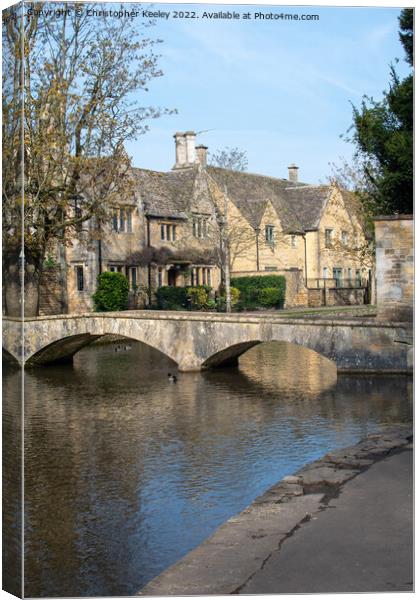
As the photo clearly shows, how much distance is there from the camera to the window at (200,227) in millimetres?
9430

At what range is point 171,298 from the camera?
10594 millimetres

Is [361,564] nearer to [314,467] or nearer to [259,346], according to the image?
[314,467]

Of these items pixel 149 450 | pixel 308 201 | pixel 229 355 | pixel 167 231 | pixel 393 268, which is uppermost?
pixel 308 201

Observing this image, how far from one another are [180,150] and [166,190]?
1065mm

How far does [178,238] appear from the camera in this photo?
9219 millimetres

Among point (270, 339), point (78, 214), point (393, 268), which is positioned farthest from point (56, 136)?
point (270, 339)

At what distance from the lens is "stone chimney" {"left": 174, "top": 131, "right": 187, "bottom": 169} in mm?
7280

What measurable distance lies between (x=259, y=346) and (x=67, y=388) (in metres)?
11.3

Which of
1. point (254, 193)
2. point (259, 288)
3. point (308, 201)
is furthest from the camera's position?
point (259, 288)

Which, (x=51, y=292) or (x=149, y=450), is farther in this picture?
(x=149, y=450)

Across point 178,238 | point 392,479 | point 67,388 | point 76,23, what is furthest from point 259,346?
point 76,23

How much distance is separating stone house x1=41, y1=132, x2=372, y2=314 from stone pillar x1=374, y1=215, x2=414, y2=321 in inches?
Answer: 15.8

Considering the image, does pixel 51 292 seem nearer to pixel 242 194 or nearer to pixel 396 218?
pixel 242 194

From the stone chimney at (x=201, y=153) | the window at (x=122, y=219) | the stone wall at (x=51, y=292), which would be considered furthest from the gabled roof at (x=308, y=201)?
the stone wall at (x=51, y=292)
